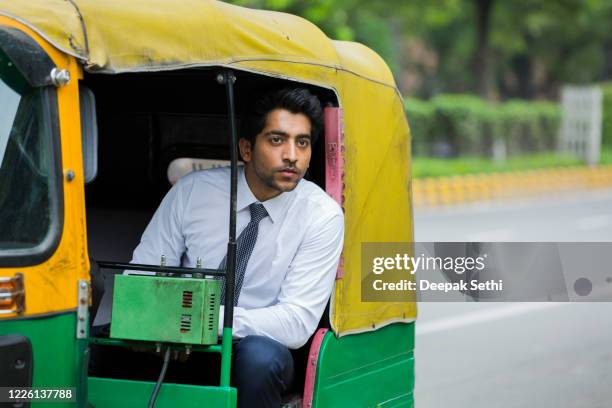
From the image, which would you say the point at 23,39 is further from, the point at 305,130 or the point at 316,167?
the point at 316,167

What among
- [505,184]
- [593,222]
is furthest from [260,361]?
[505,184]

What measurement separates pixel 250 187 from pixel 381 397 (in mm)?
1113

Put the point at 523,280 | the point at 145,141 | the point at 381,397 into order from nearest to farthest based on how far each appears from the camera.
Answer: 1. the point at 381,397
2. the point at 145,141
3. the point at 523,280

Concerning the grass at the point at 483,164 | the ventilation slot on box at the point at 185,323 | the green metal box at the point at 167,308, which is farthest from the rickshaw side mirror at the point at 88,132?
the grass at the point at 483,164

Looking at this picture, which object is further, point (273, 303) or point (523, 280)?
point (523, 280)

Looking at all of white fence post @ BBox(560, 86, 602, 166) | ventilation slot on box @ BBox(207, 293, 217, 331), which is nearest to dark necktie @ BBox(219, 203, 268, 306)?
ventilation slot on box @ BBox(207, 293, 217, 331)

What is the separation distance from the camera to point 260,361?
12.9ft

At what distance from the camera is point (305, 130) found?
4.30m

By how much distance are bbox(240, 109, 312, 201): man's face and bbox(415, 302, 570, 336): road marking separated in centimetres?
580

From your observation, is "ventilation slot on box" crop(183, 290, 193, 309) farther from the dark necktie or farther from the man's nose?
the man's nose

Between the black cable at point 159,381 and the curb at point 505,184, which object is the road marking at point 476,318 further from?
the curb at point 505,184

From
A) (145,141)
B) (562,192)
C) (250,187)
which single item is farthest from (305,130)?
(562,192)

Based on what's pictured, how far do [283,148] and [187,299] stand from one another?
0.81m

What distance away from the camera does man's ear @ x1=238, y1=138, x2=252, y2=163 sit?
4426 millimetres
